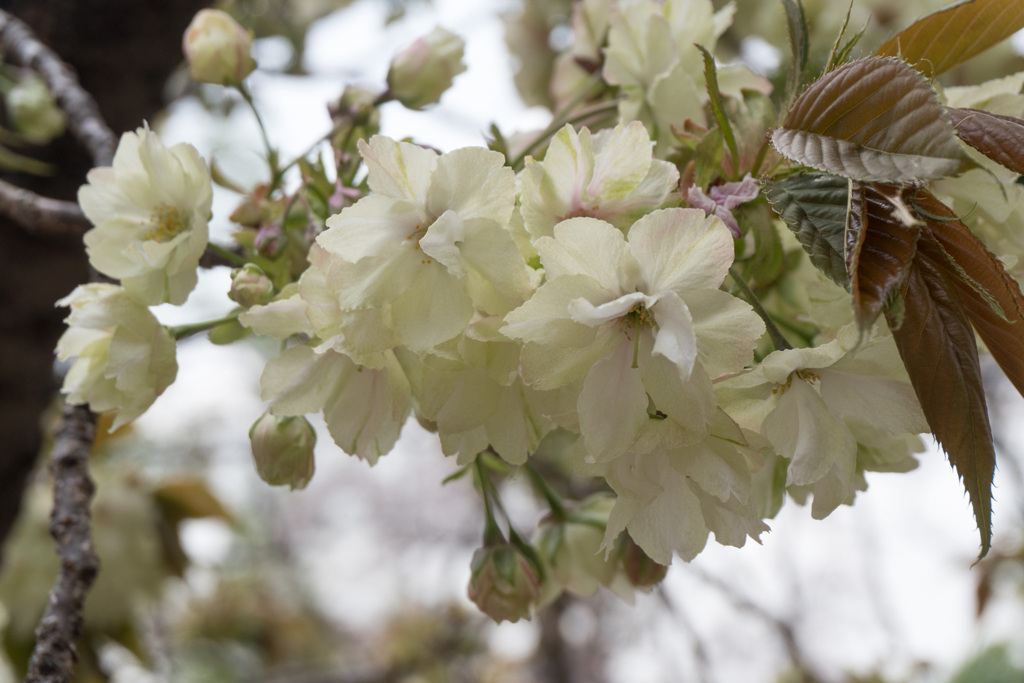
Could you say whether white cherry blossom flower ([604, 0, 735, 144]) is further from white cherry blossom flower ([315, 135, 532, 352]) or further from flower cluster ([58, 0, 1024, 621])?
white cherry blossom flower ([315, 135, 532, 352])

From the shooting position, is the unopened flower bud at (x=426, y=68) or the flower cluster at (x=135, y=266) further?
the unopened flower bud at (x=426, y=68)

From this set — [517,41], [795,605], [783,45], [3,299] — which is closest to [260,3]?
[517,41]

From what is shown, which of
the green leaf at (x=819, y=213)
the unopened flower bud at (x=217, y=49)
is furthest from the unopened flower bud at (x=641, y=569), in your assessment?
the unopened flower bud at (x=217, y=49)

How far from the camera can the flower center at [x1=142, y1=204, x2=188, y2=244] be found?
45 centimetres

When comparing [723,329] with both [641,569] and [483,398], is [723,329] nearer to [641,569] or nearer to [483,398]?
[483,398]

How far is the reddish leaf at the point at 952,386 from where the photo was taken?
0.92ft

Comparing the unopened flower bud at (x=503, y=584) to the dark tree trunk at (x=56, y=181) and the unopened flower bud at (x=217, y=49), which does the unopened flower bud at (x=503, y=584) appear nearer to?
the unopened flower bud at (x=217, y=49)

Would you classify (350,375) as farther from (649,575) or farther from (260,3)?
(260,3)

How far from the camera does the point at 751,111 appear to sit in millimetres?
408

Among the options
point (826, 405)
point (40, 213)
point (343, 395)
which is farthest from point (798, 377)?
point (40, 213)

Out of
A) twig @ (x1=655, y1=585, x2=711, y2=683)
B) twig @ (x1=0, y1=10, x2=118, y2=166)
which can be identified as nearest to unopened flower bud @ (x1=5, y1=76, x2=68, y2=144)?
twig @ (x1=0, y1=10, x2=118, y2=166)

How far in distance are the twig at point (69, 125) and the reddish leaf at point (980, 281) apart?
61 centimetres

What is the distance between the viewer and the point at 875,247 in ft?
0.86

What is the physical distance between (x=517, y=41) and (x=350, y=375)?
1033 mm
